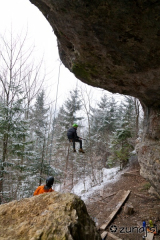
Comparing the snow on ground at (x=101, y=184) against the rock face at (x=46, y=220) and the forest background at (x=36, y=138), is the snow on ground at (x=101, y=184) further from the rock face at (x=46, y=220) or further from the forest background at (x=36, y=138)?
the rock face at (x=46, y=220)

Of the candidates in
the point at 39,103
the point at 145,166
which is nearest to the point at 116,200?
the point at 145,166

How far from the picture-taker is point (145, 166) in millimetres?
5824

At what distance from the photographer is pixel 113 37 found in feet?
10.0

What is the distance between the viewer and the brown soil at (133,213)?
190 inches

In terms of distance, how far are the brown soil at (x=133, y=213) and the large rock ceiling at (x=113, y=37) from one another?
15.5 feet

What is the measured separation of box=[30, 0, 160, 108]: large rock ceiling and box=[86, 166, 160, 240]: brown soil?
4730 mm

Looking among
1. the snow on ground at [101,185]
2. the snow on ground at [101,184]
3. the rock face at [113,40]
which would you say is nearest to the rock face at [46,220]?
the rock face at [113,40]

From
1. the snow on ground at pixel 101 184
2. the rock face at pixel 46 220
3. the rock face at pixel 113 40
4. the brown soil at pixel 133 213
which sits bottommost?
the snow on ground at pixel 101 184

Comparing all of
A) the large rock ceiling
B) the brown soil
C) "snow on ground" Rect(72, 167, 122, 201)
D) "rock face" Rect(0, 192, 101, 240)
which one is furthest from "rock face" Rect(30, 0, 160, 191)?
"snow on ground" Rect(72, 167, 122, 201)

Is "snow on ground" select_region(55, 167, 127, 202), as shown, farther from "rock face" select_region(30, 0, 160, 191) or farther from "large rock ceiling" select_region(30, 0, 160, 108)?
"large rock ceiling" select_region(30, 0, 160, 108)

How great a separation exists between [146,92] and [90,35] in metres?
3.13

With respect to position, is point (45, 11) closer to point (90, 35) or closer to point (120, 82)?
point (90, 35)

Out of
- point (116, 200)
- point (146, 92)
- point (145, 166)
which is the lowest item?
point (116, 200)

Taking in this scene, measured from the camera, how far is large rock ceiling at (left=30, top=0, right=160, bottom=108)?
2.49 meters
